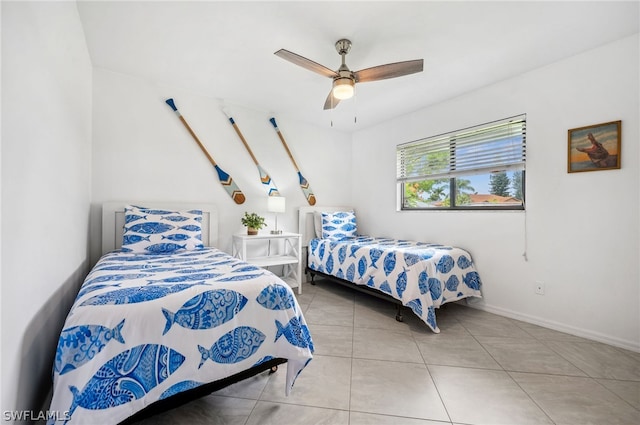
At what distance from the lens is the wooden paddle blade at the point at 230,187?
3.22 m

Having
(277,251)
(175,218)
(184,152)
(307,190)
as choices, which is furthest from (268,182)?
(175,218)

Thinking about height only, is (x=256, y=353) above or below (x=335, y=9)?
below

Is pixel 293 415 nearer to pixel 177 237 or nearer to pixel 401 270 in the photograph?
pixel 401 270

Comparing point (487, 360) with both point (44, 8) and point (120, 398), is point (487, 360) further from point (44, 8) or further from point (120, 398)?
point (44, 8)

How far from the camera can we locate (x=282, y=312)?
141cm

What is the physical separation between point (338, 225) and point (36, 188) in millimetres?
3079

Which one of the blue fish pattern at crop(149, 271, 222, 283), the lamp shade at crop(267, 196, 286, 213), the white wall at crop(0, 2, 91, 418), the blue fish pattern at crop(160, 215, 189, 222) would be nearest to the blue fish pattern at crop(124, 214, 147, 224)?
the blue fish pattern at crop(160, 215, 189, 222)

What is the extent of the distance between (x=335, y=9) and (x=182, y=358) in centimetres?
217

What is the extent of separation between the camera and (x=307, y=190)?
4.01m

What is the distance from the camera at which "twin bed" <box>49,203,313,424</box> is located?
98 cm

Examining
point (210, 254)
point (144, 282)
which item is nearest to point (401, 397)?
point (144, 282)

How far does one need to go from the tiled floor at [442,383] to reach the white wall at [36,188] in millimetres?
653

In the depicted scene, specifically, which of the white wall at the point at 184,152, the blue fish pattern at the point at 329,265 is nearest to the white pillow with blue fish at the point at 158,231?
the white wall at the point at 184,152

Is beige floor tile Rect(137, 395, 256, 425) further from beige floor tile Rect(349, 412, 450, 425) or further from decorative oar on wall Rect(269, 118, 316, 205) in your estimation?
decorative oar on wall Rect(269, 118, 316, 205)
